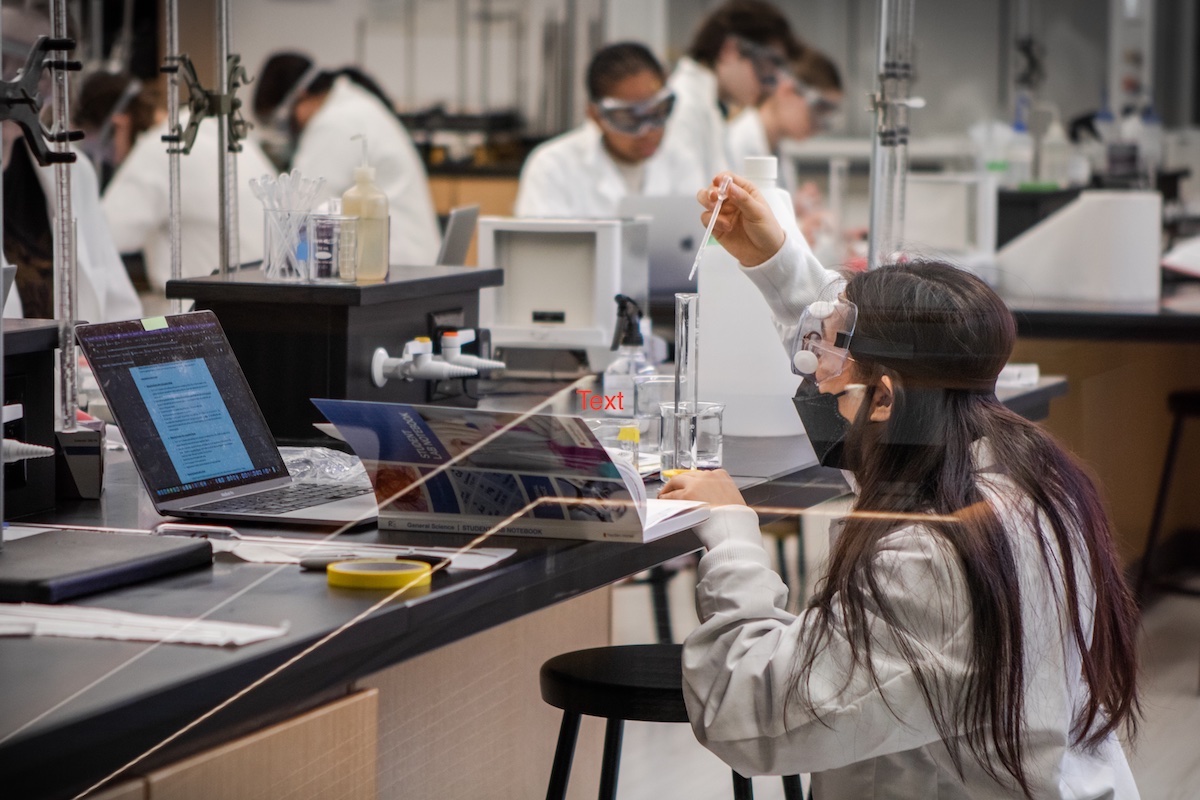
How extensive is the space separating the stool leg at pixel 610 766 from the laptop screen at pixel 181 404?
40cm

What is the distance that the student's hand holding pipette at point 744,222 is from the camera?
1635mm

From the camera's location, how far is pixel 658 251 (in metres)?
2.62

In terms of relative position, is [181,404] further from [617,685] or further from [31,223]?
[31,223]

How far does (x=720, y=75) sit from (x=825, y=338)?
391 cm

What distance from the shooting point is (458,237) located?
7.42ft

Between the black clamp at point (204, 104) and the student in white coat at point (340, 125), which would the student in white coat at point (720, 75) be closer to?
the student in white coat at point (340, 125)

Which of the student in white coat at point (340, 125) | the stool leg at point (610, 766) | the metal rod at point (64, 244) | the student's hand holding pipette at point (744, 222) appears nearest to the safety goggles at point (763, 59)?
the student in white coat at point (340, 125)

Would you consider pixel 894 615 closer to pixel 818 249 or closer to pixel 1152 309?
pixel 1152 309

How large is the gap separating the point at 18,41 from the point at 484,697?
3.04ft

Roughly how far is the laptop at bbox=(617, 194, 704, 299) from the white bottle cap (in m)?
0.43

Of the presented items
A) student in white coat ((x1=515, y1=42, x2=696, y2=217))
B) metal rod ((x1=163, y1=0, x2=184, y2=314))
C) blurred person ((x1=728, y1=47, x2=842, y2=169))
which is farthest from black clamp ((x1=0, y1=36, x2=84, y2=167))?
blurred person ((x1=728, y1=47, x2=842, y2=169))

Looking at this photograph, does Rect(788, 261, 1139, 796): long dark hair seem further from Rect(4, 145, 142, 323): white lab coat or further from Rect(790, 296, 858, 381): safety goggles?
Rect(4, 145, 142, 323): white lab coat

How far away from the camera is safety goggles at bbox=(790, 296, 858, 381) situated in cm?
125

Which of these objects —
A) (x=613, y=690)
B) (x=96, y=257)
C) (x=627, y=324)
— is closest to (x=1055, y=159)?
(x=627, y=324)
